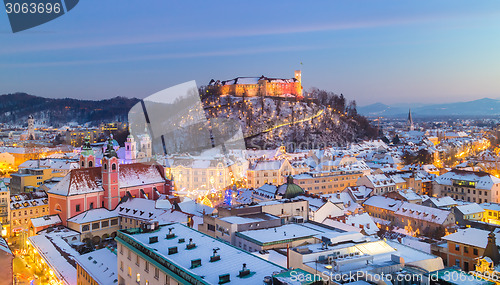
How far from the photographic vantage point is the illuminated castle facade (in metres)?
105

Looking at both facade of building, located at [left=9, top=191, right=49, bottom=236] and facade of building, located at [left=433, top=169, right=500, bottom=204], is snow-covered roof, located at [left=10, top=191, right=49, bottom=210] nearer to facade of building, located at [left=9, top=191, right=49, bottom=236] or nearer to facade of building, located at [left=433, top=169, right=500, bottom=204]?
facade of building, located at [left=9, top=191, right=49, bottom=236]

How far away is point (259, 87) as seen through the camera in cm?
10469

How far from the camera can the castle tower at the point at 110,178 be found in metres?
36.9

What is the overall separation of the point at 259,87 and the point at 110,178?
7100cm

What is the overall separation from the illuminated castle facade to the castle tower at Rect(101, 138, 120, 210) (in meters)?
68.4

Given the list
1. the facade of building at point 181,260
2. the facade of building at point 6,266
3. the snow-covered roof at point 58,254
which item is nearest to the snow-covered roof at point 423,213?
the facade of building at point 181,260

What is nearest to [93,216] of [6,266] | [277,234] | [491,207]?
[6,266]

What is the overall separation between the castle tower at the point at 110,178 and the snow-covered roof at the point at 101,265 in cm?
1190

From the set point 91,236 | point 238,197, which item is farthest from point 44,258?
point 238,197

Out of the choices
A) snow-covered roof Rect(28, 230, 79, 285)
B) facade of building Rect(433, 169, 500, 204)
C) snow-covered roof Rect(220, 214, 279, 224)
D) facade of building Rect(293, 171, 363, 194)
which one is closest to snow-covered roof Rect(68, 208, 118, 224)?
snow-covered roof Rect(28, 230, 79, 285)

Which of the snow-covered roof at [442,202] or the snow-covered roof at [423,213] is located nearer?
the snow-covered roof at [423,213]

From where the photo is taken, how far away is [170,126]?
311ft

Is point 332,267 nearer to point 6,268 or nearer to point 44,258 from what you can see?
point 6,268

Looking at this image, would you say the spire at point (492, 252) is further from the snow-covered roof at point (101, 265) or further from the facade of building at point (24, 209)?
the facade of building at point (24, 209)
